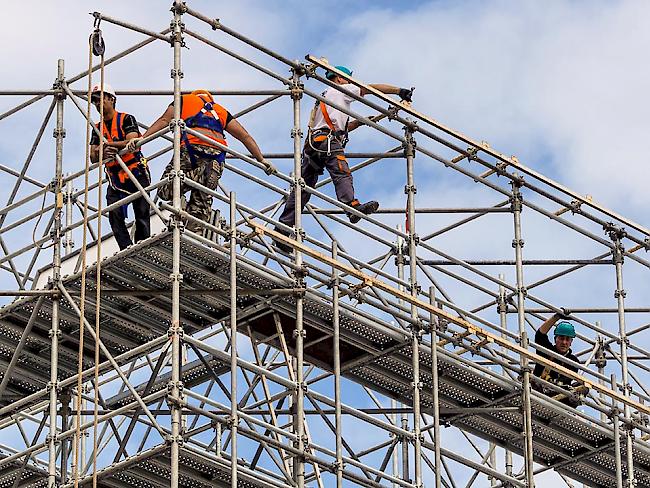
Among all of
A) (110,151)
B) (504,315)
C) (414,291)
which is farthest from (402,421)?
(110,151)

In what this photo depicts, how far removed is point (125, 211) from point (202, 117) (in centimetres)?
157

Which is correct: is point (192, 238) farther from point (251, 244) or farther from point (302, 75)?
point (302, 75)

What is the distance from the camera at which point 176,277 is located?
30078 mm

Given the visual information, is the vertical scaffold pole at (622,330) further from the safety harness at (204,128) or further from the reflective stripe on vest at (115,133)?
the reflective stripe on vest at (115,133)

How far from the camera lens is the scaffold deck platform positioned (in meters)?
30.8

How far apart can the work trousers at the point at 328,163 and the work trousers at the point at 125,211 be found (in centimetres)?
291

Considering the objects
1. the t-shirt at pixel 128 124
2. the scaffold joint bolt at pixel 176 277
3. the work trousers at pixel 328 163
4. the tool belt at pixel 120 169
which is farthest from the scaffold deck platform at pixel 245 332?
the work trousers at pixel 328 163

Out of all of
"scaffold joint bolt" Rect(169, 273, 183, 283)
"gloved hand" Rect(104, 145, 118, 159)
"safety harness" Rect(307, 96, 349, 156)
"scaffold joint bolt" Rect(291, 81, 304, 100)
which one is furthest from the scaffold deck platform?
"safety harness" Rect(307, 96, 349, 156)

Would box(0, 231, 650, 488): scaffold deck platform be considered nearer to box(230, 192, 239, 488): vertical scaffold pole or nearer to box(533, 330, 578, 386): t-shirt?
box(230, 192, 239, 488): vertical scaffold pole

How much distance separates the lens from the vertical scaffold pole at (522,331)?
3434 cm

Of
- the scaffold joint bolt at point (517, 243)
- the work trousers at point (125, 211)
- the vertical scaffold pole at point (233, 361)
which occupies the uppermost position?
the scaffold joint bolt at point (517, 243)

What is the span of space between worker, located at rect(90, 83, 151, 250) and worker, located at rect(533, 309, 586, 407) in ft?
22.2

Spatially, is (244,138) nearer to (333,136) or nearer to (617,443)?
(333,136)

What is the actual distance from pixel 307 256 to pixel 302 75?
2.80 m
